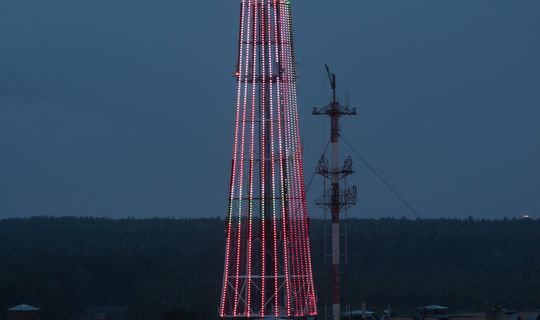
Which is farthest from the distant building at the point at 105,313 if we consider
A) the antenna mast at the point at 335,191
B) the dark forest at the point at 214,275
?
the antenna mast at the point at 335,191

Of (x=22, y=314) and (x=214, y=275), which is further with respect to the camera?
(x=214, y=275)

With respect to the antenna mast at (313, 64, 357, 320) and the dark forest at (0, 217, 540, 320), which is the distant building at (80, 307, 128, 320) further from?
the antenna mast at (313, 64, 357, 320)

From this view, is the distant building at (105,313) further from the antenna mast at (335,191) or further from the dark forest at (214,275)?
the antenna mast at (335,191)

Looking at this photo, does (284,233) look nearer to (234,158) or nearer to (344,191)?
(234,158)

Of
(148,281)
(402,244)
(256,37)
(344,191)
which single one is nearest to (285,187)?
(256,37)

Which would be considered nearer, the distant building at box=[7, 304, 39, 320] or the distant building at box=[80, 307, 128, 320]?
the distant building at box=[7, 304, 39, 320]

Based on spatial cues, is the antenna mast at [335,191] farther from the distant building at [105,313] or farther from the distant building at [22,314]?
the distant building at [105,313]

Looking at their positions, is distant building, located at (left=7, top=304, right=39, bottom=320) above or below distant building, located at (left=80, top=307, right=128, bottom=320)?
below

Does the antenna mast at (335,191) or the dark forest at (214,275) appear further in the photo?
the dark forest at (214,275)

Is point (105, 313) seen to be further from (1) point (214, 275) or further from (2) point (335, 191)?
(2) point (335, 191)

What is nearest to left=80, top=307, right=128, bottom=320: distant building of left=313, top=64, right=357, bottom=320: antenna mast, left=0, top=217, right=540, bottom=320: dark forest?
left=0, top=217, right=540, bottom=320: dark forest

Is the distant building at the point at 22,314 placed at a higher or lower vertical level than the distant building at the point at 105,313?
lower

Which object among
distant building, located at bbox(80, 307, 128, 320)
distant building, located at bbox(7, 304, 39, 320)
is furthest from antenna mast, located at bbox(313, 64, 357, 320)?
distant building, located at bbox(80, 307, 128, 320)

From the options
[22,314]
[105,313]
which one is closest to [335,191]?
[22,314]
